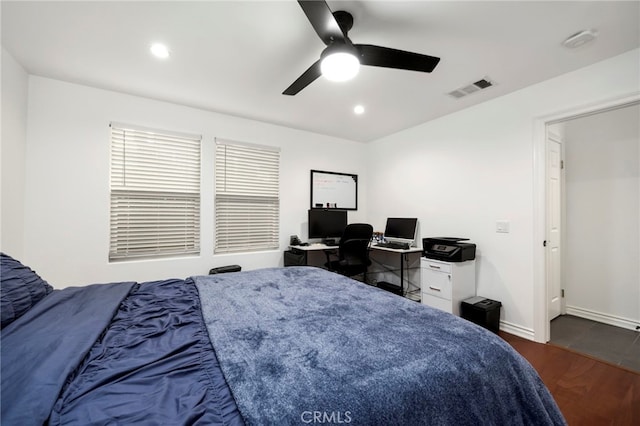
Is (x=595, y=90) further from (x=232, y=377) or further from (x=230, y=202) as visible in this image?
(x=230, y=202)

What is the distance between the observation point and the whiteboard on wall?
416cm

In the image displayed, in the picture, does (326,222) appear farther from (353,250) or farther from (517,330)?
(517,330)

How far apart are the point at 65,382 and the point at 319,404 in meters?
0.74

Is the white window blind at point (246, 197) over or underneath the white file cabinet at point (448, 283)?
over

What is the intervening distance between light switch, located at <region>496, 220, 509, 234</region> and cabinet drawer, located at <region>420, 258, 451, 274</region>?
677 millimetres

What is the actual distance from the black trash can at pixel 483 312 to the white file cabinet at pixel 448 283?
0.09 meters

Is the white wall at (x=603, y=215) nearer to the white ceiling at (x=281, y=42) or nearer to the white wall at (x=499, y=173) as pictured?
the white wall at (x=499, y=173)

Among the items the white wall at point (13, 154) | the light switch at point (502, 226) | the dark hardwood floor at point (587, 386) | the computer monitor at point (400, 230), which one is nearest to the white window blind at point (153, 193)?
the white wall at point (13, 154)

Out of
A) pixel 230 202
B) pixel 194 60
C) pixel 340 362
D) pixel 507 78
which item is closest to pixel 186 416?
pixel 340 362

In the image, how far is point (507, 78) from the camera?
2.48 m

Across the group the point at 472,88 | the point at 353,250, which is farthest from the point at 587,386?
the point at 472,88

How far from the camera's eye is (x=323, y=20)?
1422 mm

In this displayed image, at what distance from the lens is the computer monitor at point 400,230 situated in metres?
3.76

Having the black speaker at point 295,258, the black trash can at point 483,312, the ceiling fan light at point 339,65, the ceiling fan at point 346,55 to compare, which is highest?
the ceiling fan at point 346,55
